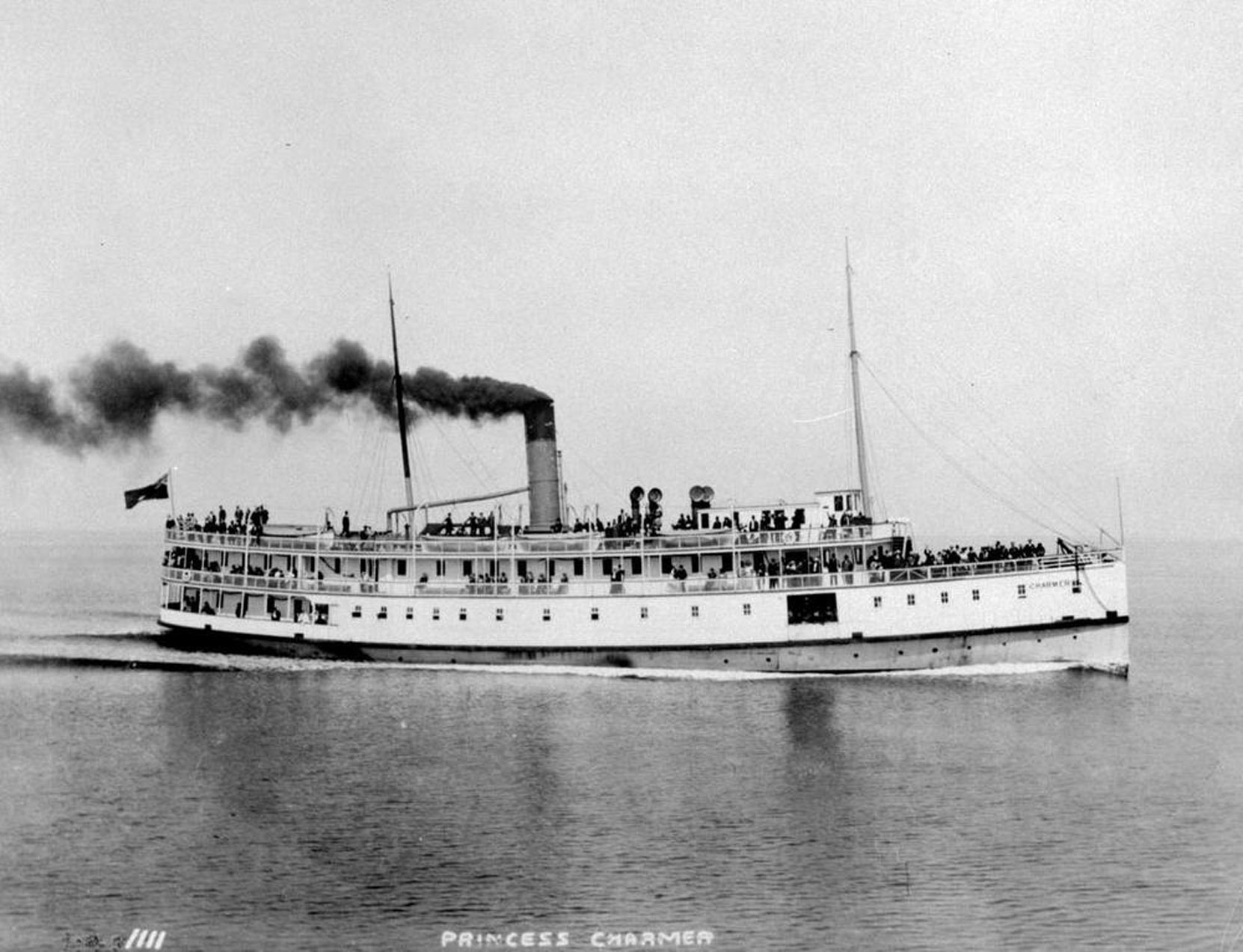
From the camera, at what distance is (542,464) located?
38594 mm

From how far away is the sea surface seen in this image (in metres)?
16.2

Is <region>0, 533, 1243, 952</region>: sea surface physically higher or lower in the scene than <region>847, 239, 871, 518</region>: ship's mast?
lower

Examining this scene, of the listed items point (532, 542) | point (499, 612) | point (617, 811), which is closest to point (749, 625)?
point (532, 542)

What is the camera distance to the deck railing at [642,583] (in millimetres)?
33719

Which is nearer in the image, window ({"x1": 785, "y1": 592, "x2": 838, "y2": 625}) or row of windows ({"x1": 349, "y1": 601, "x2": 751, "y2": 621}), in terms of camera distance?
window ({"x1": 785, "y1": 592, "x2": 838, "y2": 625})

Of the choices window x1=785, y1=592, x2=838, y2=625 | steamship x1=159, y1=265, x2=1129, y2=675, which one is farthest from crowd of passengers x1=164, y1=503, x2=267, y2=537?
window x1=785, y1=592, x2=838, y2=625

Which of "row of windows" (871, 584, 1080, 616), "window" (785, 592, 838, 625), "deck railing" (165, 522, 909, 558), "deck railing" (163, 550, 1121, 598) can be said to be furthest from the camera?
"deck railing" (165, 522, 909, 558)

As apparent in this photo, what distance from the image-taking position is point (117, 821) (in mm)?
20000

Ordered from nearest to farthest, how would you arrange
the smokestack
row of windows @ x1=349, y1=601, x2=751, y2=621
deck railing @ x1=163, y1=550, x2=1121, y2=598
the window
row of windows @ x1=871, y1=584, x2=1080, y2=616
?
row of windows @ x1=871, y1=584, x2=1080, y2=616
deck railing @ x1=163, y1=550, x2=1121, y2=598
the window
row of windows @ x1=349, y1=601, x2=751, y2=621
the smokestack

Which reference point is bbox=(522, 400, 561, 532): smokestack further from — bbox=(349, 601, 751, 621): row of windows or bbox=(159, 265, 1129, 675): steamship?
bbox=(349, 601, 751, 621): row of windows

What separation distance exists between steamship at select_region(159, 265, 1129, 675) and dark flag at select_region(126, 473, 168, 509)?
201 centimetres

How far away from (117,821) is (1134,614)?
179ft

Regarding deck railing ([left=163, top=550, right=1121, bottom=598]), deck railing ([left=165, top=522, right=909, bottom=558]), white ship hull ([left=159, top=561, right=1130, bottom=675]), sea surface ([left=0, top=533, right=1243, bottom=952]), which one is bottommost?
sea surface ([left=0, top=533, right=1243, bottom=952])

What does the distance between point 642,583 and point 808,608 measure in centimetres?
519
